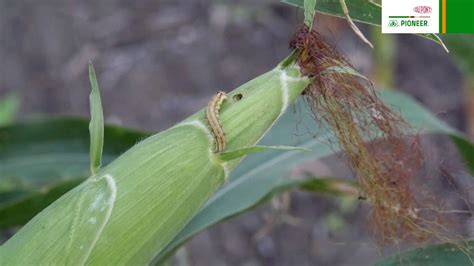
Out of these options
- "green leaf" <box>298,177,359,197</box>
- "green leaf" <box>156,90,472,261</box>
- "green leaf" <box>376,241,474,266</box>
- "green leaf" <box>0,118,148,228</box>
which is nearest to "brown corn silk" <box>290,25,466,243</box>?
"green leaf" <box>376,241,474,266</box>

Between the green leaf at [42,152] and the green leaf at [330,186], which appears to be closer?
the green leaf at [330,186]

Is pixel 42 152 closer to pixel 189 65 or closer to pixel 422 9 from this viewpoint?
pixel 422 9

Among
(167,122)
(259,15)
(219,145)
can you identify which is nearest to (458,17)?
(219,145)

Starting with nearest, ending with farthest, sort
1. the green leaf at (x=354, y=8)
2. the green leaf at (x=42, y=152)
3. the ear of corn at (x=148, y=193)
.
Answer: the ear of corn at (x=148, y=193), the green leaf at (x=354, y=8), the green leaf at (x=42, y=152)

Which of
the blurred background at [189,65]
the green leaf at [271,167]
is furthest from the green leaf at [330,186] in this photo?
the blurred background at [189,65]

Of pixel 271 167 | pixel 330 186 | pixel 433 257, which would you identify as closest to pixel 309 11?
pixel 433 257

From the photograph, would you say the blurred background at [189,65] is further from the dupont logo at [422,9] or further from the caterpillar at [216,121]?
the caterpillar at [216,121]
